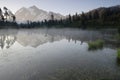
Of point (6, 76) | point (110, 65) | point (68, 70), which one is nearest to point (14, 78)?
point (6, 76)

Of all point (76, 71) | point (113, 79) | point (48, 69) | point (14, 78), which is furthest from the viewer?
point (48, 69)

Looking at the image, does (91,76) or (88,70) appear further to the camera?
(88,70)

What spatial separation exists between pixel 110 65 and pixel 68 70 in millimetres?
8048

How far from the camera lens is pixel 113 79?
77.0 ft

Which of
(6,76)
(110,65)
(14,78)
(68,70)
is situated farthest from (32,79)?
(110,65)

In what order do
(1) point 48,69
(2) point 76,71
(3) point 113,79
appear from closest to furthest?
(3) point 113,79 < (2) point 76,71 < (1) point 48,69

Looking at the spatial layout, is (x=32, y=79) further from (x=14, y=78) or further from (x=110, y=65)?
(x=110, y=65)

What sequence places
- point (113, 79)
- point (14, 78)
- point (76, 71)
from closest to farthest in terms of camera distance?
1. point (113, 79)
2. point (14, 78)
3. point (76, 71)

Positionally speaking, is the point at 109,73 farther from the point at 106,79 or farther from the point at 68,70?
the point at 68,70

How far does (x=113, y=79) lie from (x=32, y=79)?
10881 millimetres

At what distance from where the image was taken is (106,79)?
23672 millimetres

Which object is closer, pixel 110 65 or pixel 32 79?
pixel 32 79

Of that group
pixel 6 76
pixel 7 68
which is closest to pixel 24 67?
pixel 7 68

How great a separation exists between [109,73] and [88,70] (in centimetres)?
352
